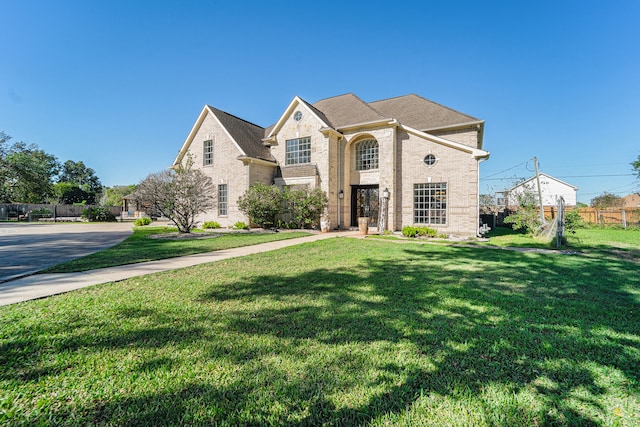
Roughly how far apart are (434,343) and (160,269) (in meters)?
5.74

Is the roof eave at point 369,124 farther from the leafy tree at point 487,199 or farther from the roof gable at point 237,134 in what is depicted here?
the leafy tree at point 487,199

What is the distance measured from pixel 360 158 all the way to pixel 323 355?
52.1ft

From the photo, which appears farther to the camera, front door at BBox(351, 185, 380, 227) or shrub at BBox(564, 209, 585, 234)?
front door at BBox(351, 185, 380, 227)

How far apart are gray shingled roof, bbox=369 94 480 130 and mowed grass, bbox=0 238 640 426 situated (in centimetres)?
1363

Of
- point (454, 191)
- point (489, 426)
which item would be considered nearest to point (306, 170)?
point (454, 191)

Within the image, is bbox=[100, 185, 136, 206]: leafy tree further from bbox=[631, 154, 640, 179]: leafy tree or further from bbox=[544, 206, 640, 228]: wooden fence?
bbox=[631, 154, 640, 179]: leafy tree

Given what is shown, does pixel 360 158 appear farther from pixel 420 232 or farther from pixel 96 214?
pixel 96 214

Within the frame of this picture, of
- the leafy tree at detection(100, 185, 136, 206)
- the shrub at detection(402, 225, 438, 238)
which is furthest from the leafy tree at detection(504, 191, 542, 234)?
the leafy tree at detection(100, 185, 136, 206)

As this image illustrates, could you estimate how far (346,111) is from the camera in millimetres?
18438

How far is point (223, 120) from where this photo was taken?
1894cm

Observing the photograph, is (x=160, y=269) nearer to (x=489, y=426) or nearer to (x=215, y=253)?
(x=215, y=253)

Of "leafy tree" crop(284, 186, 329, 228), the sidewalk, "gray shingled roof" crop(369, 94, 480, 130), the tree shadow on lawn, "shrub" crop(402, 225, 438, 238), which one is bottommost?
the tree shadow on lawn

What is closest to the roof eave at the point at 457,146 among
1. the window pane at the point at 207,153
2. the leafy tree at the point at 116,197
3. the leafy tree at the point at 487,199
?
the leafy tree at the point at 487,199

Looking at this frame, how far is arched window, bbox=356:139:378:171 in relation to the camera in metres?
16.8
